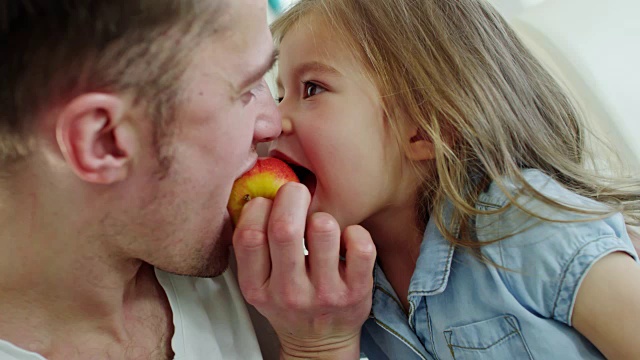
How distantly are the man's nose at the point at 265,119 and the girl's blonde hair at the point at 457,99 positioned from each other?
231 mm

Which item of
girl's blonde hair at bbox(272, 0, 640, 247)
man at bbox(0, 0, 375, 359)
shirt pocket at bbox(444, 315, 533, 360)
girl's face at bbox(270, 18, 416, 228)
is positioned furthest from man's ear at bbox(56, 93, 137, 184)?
shirt pocket at bbox(444, 315, 533, 360)

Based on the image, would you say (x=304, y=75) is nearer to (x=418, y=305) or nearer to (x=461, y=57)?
(x=461, y=57)

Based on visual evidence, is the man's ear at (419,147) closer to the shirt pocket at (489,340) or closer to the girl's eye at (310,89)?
the girl's eye at (310,89)

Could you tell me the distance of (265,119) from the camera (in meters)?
0.89

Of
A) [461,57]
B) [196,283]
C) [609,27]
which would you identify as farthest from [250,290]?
[609,27]

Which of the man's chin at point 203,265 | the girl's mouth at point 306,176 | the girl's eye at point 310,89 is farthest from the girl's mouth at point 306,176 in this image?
the man's chin at point 203,265

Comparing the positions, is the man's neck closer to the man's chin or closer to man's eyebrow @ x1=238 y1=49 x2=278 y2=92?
the man's chin

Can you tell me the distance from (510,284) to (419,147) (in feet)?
0.92

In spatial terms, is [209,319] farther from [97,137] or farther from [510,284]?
[510,284]

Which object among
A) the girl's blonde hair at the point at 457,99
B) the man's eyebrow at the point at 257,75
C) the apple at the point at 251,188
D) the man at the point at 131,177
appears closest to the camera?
the man at the point at 131,177

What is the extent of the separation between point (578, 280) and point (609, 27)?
97 cm

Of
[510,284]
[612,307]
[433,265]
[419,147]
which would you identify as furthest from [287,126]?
[612,307]

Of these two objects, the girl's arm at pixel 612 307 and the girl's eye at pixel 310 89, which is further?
the girl's eye at pixel 310 89

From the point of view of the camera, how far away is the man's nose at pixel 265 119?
877 mm
